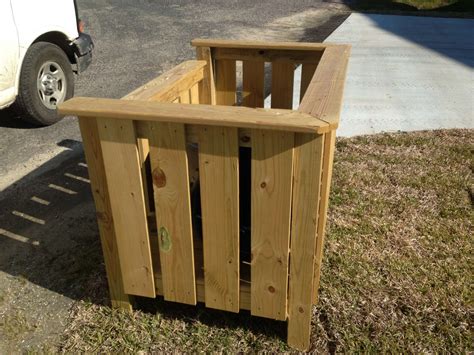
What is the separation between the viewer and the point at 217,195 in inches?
77.4

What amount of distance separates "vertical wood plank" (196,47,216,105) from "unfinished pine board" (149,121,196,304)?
4.22ft

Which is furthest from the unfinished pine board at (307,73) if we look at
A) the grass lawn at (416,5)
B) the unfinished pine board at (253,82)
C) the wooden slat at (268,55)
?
the grass lawn at (416,5)

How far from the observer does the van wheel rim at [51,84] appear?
475 centimetres

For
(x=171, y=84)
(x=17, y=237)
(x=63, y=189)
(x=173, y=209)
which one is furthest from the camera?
(x=63, y=189)

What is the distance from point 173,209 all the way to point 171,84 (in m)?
0.77

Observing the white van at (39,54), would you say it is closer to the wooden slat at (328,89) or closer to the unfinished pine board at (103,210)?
the unfinished pine board at (103,210)

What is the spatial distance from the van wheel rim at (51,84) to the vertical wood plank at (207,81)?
2336 millimetres

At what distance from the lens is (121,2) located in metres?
13.3

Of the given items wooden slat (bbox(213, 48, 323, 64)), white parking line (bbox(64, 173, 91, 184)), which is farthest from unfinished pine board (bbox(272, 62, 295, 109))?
white parking line (bbox(64, 173, 91, 184))

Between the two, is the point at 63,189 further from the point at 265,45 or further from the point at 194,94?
the point at 265,45

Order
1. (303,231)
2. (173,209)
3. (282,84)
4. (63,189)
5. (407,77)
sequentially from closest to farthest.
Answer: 1. (303,231)
2. (173,209)
3. (282,84)
4. (63,189)
5. (407,77)

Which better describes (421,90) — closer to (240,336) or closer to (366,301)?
(366,301)

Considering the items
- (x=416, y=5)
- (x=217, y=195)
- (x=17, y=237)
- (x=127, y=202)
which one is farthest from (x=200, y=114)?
(x=416, y=5)

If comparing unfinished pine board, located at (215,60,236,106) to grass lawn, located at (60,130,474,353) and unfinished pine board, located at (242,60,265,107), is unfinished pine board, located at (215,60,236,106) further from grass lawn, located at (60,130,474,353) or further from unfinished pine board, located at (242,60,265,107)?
grass lawn, located at (60,130,474,353)
